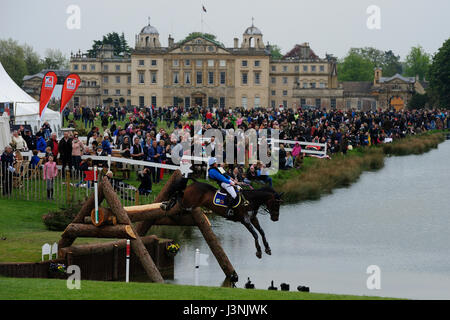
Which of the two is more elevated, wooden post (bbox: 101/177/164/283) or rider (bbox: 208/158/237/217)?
rider (bbox: 208/158/237/217)

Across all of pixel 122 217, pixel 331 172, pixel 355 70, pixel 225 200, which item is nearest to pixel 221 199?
pixel 225 200

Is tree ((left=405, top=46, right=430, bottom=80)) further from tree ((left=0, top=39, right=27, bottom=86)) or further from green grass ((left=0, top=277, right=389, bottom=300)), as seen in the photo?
green grass ((left=0, top=277, right=389, bottom=300))

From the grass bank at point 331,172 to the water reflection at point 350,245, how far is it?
725 mm

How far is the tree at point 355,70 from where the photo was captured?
18300 centimetres

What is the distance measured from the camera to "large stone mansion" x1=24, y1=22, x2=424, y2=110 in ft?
471

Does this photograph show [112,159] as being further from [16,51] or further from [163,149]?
[16,51]

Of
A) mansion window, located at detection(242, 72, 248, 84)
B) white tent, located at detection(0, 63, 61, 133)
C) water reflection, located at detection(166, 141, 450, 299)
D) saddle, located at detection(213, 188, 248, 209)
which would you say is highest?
mansion window, located at detection(242, 72, 248, 84)

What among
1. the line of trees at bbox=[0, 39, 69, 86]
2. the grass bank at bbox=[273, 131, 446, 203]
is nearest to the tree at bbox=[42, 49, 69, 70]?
the line of trees at bbox=[0, 39, 69, 86]

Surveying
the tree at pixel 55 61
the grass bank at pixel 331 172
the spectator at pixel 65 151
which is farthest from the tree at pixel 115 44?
the spectator at pixel 65 151

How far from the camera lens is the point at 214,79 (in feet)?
472

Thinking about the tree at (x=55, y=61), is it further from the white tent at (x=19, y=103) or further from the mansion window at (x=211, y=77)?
the white tent at (x=19, y=103)

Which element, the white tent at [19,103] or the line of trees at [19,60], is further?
the line of trees at [19,60]

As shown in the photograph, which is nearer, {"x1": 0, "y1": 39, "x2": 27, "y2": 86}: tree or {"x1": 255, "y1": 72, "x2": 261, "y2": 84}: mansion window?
{"x1": 0, "y1": 39, "x2": 27, "y2": 86}: tree

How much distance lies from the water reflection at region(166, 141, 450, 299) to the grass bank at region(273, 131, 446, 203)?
72 centimetres
